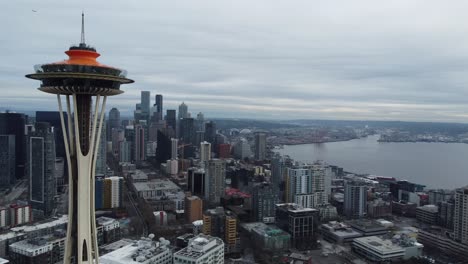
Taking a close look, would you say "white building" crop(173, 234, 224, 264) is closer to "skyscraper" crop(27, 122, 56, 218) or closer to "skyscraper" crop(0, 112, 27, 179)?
"skyscraper" crop(27, 122, 56, 218)

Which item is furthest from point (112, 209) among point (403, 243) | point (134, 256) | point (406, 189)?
point (406, 189)

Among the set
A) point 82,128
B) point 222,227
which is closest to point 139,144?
point 222,227

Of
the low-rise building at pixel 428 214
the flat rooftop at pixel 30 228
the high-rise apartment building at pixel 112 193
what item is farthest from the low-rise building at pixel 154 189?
the low-rise building at pixel 428 214

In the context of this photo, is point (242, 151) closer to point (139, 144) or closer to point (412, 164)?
point (139, 144)

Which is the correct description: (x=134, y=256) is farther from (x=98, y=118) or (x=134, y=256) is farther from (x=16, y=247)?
(x=98, y=118)

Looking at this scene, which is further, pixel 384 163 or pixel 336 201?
pixel 384 163

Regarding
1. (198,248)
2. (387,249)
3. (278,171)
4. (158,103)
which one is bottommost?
(387,249)

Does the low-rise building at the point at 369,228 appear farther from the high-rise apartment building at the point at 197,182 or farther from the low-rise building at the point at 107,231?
the low-rise building at the point at 107,231
